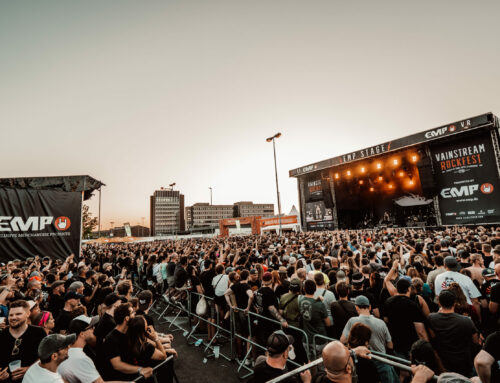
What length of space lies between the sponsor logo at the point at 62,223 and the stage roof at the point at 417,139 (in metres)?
27.0

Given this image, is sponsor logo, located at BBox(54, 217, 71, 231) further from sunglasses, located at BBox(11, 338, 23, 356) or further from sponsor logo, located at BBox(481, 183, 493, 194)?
sponsor logo, located at BBox(481, 183, 493, 194)

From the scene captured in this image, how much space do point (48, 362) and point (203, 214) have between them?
147920 mm

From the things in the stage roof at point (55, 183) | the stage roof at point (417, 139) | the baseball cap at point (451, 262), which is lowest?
the baseball cap at point (451, 262)

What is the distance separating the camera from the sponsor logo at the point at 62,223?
44.2ft

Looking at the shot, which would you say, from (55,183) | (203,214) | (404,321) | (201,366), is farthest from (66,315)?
(203,214)

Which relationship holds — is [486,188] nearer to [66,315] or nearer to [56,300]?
[66,315]

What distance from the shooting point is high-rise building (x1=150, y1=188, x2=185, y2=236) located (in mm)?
137712

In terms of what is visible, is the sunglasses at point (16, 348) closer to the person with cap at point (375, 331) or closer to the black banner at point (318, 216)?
the person with cap at point (375, 331)

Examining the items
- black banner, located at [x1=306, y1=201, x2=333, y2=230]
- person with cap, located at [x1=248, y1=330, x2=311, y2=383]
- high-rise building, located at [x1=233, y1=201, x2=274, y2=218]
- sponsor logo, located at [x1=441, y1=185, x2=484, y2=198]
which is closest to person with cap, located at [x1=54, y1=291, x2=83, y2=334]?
person with cap, located at [x1=248, y1=330, x2=311, y2=383]

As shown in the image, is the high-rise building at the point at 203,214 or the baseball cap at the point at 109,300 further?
the high-rise building at the point at 203,214

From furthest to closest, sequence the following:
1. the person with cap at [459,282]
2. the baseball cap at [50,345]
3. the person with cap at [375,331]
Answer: the person with cap at [459,282] → the person with cap at [375,331] → the baseball cap at [50,345]

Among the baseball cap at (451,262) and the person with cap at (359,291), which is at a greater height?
the baseball cap at (451,262)

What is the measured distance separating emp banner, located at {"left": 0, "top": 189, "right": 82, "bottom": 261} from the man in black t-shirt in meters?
16.9

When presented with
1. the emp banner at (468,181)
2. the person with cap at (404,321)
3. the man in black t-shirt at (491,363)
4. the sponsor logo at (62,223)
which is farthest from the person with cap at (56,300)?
the emp banner at (468,181)
